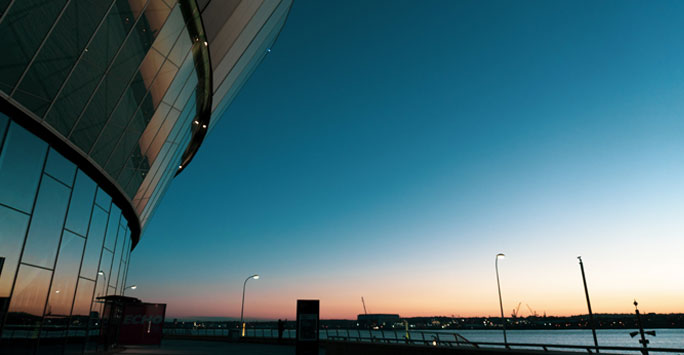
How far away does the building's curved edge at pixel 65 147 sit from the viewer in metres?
9.57

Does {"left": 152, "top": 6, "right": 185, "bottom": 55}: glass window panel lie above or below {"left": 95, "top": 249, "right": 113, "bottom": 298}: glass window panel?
above

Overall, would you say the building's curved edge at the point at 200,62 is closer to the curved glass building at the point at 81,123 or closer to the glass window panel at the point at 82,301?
the curved glass building at the point at 81,123

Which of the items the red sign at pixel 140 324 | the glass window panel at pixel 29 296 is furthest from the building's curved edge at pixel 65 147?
the red sign at pixel 140 324

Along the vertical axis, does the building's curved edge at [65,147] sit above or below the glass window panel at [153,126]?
below

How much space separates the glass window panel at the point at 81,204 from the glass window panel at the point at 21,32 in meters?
5.03

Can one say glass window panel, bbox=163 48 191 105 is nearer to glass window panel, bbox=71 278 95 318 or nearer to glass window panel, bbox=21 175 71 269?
glass window panel, bbox=21 175 71 269

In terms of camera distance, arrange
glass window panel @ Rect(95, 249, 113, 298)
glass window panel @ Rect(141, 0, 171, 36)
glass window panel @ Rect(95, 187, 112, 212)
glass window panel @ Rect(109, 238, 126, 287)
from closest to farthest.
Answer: glass window panel @ Rect(141, 0, 171, 36) < glass window panel @ Rect(95, 187, 112, 212) < glass window panel @ Rect(95, 249, 113, 298) < glass window panel @ Rect(109, 238, 126, 287)

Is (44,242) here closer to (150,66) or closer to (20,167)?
(20,167)

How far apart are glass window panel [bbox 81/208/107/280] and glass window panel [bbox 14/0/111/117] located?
6.19 metres

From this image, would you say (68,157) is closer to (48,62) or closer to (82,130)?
(82,130)

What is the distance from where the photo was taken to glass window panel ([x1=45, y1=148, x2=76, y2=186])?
11484 mm

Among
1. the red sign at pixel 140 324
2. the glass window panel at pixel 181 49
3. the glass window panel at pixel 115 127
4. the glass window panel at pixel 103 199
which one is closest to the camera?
the glass window panel at pixel 115 127

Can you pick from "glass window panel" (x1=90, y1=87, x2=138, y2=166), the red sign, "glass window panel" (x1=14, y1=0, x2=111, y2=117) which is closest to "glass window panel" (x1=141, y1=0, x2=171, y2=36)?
"glass window panel" (x1=14, y1=0, x2=111, y2=117)

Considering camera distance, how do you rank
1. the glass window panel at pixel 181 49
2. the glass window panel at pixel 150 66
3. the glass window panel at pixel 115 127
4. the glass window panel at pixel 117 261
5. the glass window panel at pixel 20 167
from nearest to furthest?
1. the glass window panel at pixel 20 167
2. the glass window panel at pixel 150 66
3. the glass window panel at pixel 115 127
4. the glass window panel at pixel 181 49
5. the glass window panel at pixel 117 261
